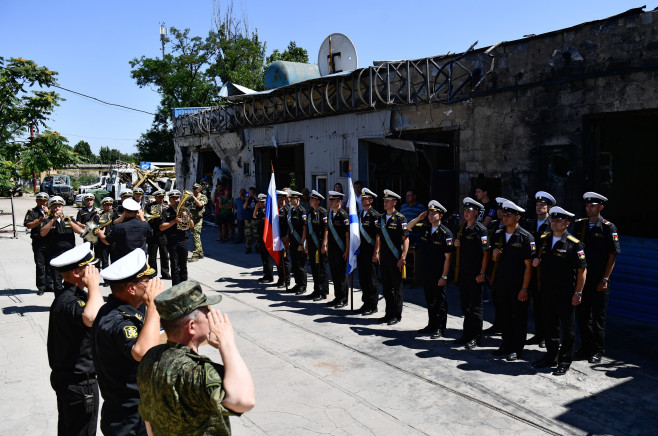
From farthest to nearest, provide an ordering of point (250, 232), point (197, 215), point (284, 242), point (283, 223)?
point (250, 232) < point (197, 215) < point (283, 223) < point (284, 242)

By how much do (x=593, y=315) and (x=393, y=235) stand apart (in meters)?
3.08

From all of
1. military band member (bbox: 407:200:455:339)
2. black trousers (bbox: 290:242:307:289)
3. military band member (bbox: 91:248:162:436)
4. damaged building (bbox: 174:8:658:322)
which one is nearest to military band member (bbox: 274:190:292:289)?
black trousers (bbox: 290:242:307:289)

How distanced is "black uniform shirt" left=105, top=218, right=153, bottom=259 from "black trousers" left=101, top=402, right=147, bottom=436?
635 cm

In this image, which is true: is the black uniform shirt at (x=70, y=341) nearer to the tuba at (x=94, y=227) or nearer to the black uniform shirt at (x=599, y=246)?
the black uniform shirt at (x=599, y=246)

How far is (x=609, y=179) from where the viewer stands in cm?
1142

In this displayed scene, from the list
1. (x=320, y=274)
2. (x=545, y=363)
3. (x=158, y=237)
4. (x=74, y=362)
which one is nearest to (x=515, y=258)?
(x=545, y=363)

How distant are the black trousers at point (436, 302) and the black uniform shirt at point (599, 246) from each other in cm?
198

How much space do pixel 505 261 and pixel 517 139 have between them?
3.84 m

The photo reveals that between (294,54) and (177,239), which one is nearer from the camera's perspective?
(177,239)

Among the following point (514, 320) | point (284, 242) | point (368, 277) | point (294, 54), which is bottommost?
point (514, 320)

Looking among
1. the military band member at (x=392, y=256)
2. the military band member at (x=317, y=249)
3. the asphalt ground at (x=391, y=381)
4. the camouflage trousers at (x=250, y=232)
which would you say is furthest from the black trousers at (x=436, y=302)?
→ the camouflage trousers at (x=250, y=232)

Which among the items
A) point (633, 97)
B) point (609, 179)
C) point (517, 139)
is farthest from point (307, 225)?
point (609, 179)

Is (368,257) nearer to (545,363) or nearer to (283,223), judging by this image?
(283,223)

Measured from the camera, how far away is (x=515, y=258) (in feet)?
22.2
